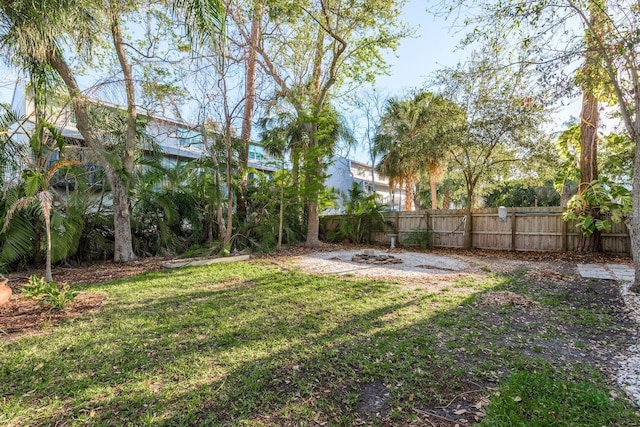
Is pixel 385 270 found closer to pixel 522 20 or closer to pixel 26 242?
pixel 522 20

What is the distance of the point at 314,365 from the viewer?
2686 millimetres

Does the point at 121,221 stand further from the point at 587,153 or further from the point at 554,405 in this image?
the point at 587,153

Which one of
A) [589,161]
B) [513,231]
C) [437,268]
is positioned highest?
[589,161]

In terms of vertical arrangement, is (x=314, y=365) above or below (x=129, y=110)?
below

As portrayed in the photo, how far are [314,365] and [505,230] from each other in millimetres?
10263

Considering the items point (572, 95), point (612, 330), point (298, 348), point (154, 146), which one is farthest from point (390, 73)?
point (298, 348)

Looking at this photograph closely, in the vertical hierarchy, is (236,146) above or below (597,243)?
above

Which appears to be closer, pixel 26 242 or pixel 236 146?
pixel 26 242

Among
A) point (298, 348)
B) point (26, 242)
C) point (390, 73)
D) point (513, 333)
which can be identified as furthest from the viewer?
point (390, 73)

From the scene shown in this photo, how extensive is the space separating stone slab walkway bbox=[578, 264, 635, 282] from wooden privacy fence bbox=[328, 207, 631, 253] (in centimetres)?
225

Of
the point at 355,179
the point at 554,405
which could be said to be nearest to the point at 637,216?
the point at 554,405

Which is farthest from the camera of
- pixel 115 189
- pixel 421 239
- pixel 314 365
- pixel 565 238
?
pixel 421 239

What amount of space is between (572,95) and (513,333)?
4.43m

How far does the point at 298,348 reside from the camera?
3008 mm
